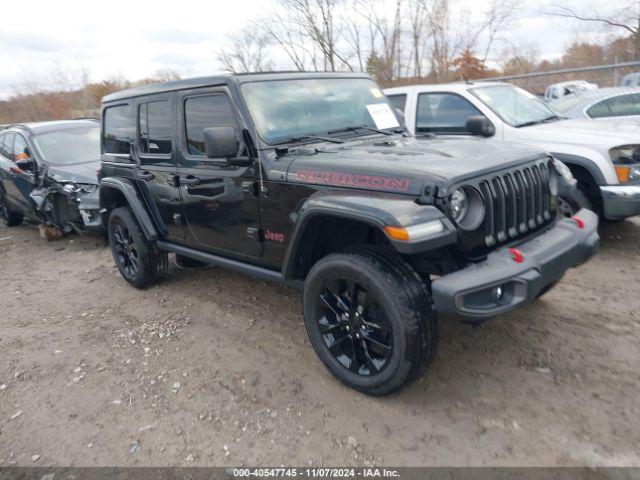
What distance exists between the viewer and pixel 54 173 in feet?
22.2

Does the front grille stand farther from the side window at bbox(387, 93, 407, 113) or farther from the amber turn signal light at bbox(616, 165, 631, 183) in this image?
the side window at bbox(387, 93, 407, 113)

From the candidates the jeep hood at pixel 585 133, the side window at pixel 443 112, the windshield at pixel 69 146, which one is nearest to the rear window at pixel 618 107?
the jeep hood at pixel 585 133

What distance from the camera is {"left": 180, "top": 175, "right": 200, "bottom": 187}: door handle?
3.76 meters

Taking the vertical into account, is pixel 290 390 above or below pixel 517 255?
below

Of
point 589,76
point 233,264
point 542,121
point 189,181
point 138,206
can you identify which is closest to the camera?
point 233,264

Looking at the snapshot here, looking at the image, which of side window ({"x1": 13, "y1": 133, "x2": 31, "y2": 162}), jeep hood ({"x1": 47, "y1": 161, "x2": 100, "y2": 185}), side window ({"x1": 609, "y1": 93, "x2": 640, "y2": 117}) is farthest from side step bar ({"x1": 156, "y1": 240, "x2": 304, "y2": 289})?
side window ({"x1": 609, "y1": 93, "x2": 640, "y2": 117})

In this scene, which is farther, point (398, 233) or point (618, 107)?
point (618, 107)

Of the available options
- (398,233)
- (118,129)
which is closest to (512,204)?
(398,233)

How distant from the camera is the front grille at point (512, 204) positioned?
263 cm

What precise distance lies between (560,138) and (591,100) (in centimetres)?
374

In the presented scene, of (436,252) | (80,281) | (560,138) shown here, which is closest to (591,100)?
(560,138)

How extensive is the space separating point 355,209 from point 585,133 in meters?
3.63

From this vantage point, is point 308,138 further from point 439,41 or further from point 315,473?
point 439,41

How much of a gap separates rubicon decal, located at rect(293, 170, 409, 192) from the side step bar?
0.71 m
